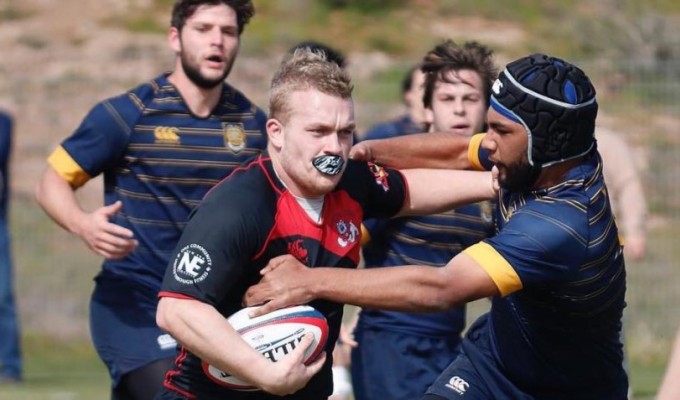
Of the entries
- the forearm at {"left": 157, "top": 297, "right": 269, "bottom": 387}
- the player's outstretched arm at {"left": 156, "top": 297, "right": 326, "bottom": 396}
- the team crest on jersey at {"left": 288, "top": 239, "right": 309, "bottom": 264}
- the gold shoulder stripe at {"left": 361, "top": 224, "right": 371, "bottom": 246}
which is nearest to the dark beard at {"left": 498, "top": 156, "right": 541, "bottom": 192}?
the team crest on jersey at {"left": 288, "top": 239, "right": 309, "bottom": 264}

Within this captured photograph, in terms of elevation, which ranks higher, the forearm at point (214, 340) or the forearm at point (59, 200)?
the forearm at point (214, 340)

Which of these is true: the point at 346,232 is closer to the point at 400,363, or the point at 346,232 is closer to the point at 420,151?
the point at 420,151

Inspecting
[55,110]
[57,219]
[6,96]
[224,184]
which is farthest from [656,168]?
[224,184]

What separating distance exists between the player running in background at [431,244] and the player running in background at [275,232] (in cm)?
142

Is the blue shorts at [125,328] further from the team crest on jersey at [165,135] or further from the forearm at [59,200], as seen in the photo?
the team crest on jersey at [165,135]

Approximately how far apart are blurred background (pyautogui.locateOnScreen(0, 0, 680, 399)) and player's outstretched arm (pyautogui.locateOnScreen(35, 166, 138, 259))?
3344 millimetres

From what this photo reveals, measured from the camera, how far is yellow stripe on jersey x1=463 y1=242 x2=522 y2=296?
4895 millimetres

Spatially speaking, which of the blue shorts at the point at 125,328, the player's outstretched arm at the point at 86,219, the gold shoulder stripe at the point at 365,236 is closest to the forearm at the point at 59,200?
the player's outstretched arm at the point at 86,219

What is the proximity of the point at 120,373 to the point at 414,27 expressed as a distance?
48.3 ft

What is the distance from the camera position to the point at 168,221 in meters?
6.62

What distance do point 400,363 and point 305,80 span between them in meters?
2.23

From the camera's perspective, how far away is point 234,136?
6.77m

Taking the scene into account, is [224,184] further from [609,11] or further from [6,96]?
[609,11]

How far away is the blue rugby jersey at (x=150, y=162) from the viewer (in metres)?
6.63
